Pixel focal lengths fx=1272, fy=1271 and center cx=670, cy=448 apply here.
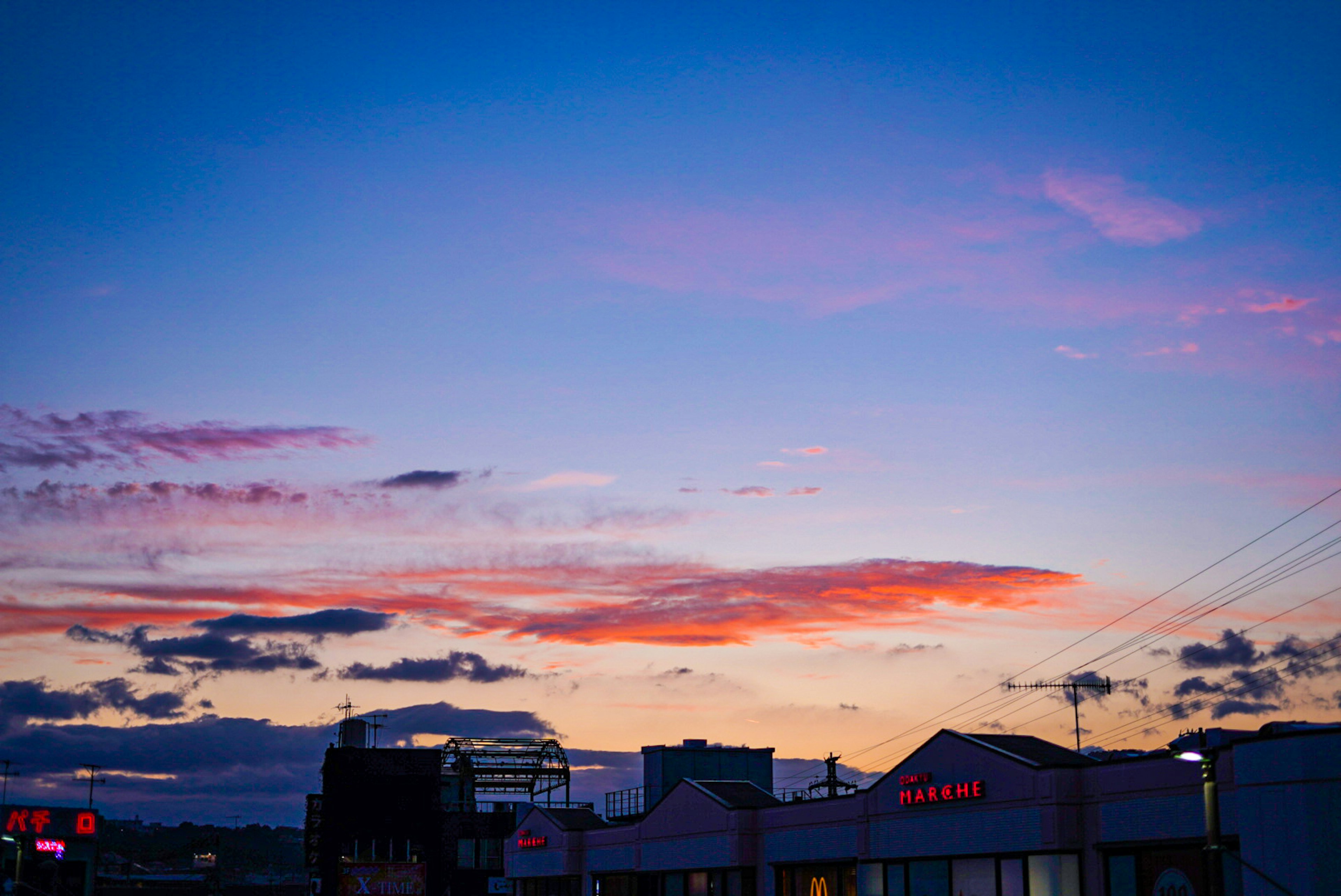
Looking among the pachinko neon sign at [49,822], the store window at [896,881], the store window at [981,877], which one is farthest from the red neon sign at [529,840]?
the pachinko neon sign at [49,822]

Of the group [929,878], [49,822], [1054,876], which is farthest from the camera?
[49,822]

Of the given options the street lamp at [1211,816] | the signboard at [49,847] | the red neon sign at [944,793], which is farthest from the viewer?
the signboard at [49,847]

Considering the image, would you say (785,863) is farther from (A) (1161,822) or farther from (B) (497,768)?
(B) (497,768)

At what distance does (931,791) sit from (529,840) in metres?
37.8

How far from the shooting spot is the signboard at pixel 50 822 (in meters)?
85.7

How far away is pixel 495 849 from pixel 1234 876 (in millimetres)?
87260

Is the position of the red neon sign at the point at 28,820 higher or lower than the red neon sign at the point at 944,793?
lower

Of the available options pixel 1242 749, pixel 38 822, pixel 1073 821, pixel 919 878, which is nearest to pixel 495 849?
pixel 38 822

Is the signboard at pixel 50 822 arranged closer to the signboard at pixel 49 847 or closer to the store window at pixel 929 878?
the signboard at pixel 49 847

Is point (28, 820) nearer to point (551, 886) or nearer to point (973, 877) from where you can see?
point (551, 886)

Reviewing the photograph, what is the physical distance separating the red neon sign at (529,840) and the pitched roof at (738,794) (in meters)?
17.2

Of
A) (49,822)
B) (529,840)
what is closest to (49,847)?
(49,822)

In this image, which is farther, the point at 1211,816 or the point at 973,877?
the point at 973,877

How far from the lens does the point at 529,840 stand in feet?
242
